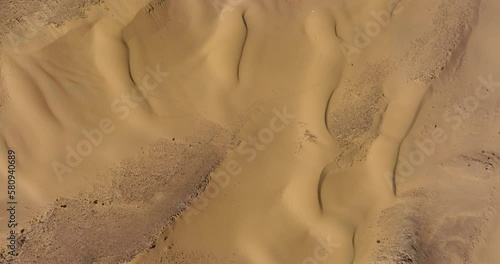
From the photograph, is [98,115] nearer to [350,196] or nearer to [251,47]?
[251,47]

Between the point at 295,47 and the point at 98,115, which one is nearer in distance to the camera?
the point at 98,115

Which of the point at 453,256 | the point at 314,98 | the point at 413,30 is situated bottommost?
the point at 453,256

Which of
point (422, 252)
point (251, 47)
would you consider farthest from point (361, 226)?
point (251, 47)

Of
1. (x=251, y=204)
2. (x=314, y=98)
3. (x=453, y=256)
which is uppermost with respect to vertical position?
(x=314, y=98)

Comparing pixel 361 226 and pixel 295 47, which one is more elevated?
pixel 295 47

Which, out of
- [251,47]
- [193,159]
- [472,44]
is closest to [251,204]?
[193,159]

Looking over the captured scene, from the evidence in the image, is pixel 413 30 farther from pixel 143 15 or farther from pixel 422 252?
pixel 143 15
